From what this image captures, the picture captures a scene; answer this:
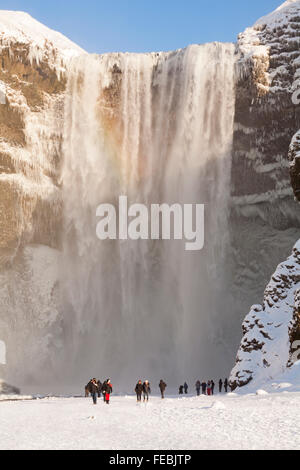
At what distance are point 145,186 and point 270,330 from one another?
2427 centimetres

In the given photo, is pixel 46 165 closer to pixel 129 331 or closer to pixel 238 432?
pixel 129 331

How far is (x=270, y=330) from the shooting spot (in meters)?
30.1

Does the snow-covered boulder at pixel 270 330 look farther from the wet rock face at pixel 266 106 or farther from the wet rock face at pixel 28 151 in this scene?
the wet rock face at pixel 28 151

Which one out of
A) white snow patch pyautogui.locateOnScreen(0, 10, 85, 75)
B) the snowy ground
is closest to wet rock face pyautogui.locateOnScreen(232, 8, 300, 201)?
white snow patch pyautogui.locateOnScreen(0, 10, 85, 75)

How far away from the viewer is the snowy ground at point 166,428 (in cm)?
1186

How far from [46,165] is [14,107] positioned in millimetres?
5349

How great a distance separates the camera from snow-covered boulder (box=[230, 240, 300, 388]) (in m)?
28.2

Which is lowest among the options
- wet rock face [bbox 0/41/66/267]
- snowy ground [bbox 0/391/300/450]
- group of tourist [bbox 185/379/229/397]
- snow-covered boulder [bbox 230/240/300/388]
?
group of tourist [bbox 185/379/229/397]

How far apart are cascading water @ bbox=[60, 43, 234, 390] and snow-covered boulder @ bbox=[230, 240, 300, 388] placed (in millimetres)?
18997

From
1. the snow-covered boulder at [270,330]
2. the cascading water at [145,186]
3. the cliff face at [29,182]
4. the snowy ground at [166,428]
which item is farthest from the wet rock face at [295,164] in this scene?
the cliff face at [29,182]

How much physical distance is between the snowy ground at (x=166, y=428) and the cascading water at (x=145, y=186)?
32.0m

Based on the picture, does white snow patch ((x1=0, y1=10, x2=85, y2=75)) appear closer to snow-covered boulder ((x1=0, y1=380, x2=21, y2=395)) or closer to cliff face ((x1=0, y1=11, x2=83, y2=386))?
cliff face ((x1=0, y1=11, x2=83, y2=386))

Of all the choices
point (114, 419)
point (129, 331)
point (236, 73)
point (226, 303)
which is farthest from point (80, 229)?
point (114, 419)

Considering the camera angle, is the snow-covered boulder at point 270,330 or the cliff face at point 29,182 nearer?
the snow-covered boulder at point 270,330
